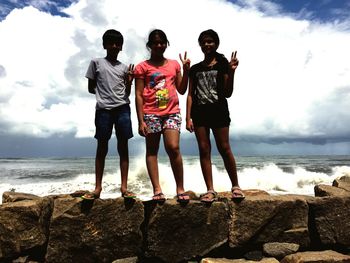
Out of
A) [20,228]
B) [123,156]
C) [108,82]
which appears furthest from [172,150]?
[20,228]

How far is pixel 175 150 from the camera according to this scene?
4.11 meters

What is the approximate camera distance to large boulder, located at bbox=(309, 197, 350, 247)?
4.35 metres

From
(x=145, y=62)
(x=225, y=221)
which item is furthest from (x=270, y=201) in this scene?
(x=145, y=62)

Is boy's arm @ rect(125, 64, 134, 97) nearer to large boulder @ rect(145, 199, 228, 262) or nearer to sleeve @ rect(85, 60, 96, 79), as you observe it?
sleeve @ rect(85, 60, 96, 79)

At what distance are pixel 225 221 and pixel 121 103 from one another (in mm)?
2069

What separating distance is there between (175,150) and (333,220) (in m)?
2.35

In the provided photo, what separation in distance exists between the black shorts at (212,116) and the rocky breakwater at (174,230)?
40.3 inches

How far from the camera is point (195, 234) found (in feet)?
13.7

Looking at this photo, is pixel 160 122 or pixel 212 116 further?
pixel 212 116

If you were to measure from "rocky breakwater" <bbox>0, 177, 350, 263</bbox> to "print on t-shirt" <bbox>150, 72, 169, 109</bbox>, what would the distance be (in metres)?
1.26

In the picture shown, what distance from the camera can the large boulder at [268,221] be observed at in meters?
4.22

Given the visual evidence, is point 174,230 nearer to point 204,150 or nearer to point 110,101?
point 204,150

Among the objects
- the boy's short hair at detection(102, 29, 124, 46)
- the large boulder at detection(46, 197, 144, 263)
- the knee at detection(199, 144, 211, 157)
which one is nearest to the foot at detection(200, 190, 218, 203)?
the knee at detection(199, 144, 211, 157)

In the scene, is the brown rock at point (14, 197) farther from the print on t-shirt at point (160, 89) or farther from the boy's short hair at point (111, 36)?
the boy's short hair at point (111, 36)
